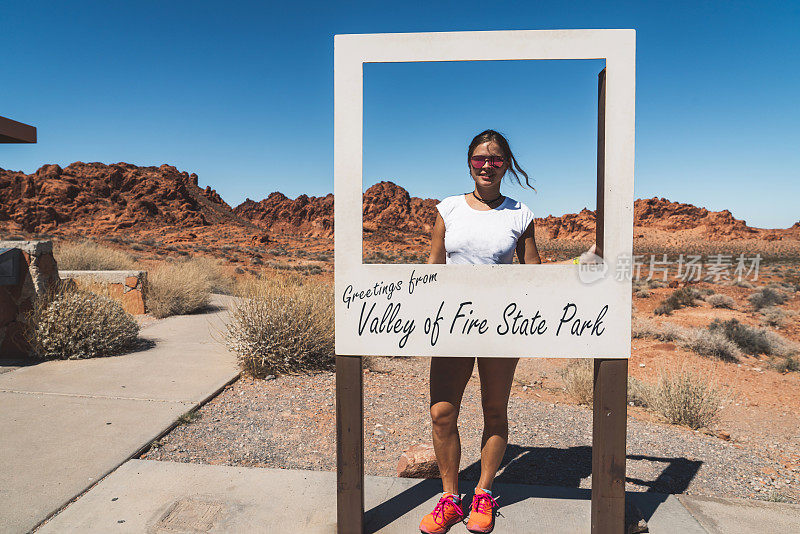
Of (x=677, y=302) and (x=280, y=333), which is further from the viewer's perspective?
(x=677, y=302)

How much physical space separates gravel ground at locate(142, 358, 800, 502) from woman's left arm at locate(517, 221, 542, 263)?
1.63 metres

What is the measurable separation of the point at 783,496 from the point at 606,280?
2369mm

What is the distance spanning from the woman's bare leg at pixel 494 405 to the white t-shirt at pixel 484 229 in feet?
1.66

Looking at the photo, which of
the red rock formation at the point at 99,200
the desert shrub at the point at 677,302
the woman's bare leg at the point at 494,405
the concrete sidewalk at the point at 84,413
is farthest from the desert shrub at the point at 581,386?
the red rock formation at the point at 99,200

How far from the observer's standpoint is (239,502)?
8.80ft

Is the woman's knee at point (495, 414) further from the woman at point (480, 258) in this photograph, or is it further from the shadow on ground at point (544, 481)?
the shadow on ground at point (544, 481)

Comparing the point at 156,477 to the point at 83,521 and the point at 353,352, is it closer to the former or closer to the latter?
the point at 83,521

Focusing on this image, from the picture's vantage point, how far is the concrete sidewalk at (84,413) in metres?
2.80

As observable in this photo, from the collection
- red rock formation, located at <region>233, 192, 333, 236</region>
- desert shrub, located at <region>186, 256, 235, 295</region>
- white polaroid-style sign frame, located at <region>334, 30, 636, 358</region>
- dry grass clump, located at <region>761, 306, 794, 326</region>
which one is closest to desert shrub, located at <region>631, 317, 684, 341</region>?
dry grass clump, located at <region>761, 306, 794, 326</region>

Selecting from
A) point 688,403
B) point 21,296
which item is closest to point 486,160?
point 688,403

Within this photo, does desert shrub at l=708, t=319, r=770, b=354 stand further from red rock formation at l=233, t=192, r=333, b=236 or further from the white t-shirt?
red rock formation at l=233, t=192, r=333, b=236

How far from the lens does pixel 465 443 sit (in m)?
3.87

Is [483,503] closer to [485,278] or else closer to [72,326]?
[485,278]

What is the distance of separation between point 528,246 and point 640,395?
430cm
